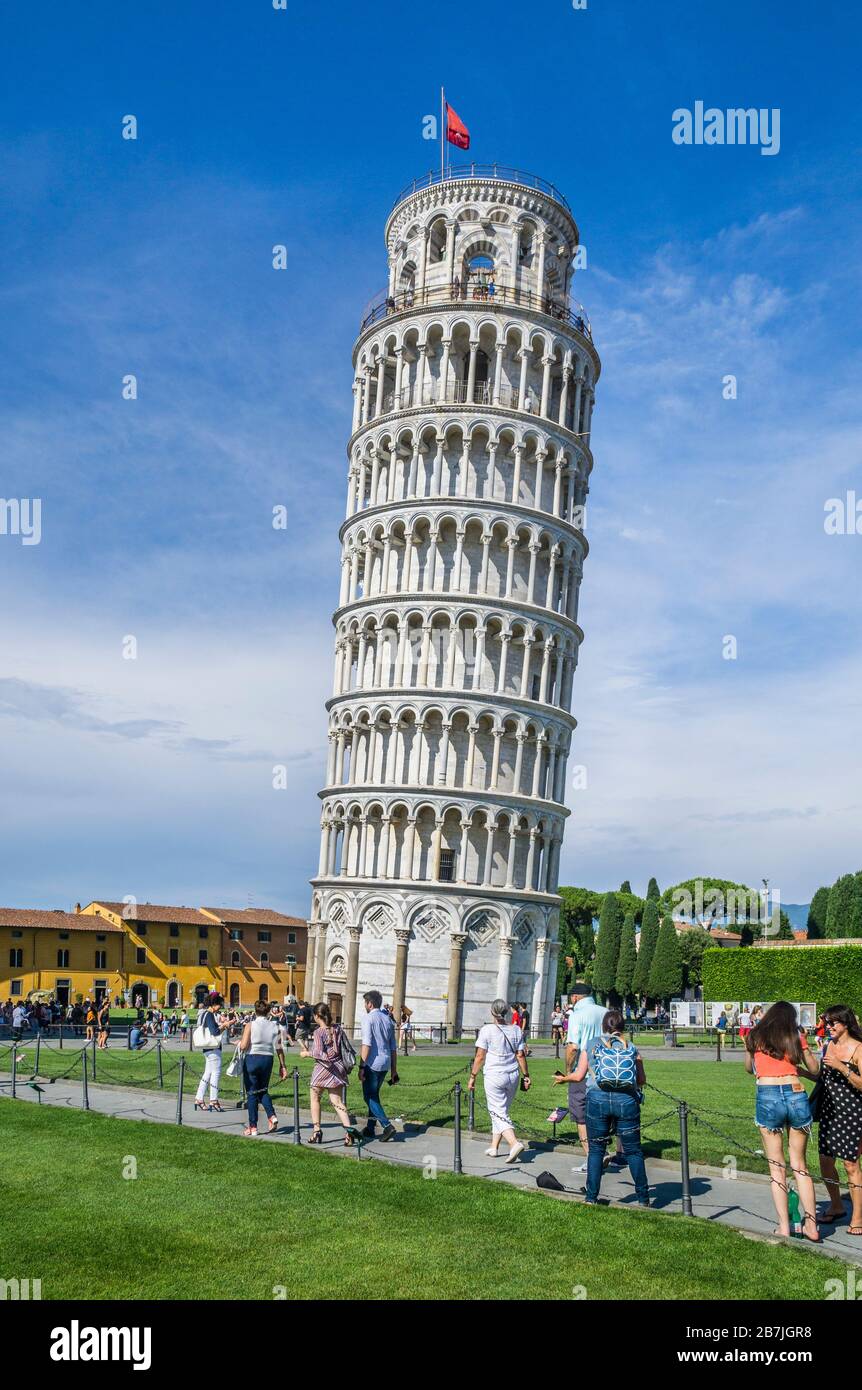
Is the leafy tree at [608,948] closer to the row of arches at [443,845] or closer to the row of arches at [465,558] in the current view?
the row of arches at [443,845]

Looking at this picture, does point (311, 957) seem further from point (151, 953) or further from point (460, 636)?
point (151, 953)

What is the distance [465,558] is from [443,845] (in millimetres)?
13962

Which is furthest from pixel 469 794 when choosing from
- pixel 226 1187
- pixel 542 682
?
pixel 226 1187

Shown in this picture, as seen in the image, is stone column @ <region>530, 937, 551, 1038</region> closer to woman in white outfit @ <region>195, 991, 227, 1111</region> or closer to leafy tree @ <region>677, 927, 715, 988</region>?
woman in white outfit @ <region>195, 991, 227, 1111</region>

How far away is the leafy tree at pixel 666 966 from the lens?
88.8m

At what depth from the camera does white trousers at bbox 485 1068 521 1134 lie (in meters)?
14.9

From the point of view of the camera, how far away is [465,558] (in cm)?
5547

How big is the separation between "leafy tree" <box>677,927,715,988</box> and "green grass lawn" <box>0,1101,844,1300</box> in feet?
283

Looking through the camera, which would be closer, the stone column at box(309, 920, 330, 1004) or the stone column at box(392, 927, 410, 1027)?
the stone column at box(392, 927, 410, 1027)

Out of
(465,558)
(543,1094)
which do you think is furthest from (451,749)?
(543,1094)

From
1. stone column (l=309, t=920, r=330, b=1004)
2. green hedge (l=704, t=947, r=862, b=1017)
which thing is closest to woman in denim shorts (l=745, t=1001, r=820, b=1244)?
green hedge (l=704, t=947, r=862, b=1017)

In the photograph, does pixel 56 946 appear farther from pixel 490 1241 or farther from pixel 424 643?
pixel 490 1241

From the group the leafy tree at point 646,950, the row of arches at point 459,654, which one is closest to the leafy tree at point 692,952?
the leafy tree at point 646,950

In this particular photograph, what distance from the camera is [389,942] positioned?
5300 centimetres
